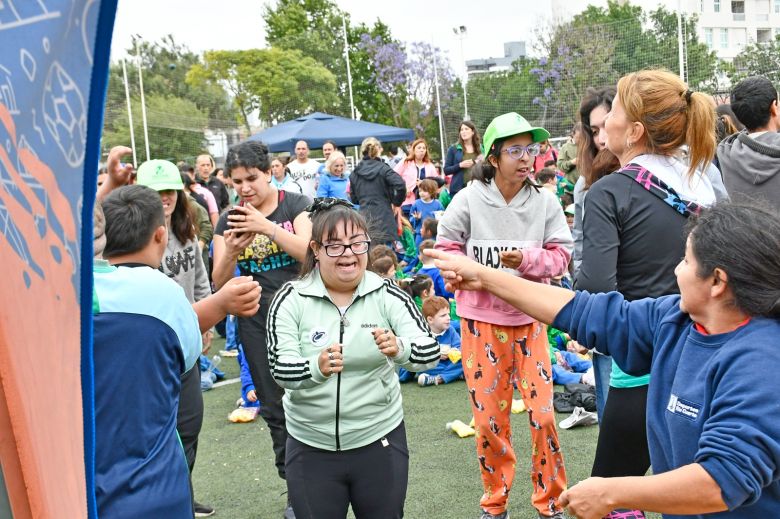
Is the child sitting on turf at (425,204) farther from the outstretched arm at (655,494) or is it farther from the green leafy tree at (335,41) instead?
the green leafy tree at (335,41)

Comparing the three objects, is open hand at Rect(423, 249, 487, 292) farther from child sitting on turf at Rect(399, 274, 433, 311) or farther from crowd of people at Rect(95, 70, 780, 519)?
child sitting on turf at Rect(399, 274, 433, 311)

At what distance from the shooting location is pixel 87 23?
0.60m

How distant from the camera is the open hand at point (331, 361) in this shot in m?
2.60

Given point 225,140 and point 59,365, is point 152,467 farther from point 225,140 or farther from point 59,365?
point 225,140

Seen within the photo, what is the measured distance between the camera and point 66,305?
0.68m

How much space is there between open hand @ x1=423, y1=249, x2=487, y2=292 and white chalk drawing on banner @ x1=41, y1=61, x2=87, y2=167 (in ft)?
6.13

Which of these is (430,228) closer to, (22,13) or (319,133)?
(319,133)

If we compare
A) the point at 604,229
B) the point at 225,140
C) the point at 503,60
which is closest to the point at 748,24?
the point at 225,140

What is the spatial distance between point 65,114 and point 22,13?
0.09m

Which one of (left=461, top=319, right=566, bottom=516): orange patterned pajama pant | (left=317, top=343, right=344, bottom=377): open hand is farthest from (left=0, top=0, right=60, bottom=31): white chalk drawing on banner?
(left=461, top=319, right=566, bottom=516): orange patterned pajama pant

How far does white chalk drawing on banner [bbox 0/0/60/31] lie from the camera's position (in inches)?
24.5

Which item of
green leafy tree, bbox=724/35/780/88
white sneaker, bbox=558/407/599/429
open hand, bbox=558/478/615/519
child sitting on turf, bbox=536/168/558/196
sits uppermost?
green leafy tree, bbox=724/35/780/88

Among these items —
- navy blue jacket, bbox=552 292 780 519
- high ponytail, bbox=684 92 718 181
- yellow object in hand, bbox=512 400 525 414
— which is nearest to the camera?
navy blue jacket, bbox=552 292 780 519

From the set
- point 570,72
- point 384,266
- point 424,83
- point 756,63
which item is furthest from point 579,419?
point 424,83
